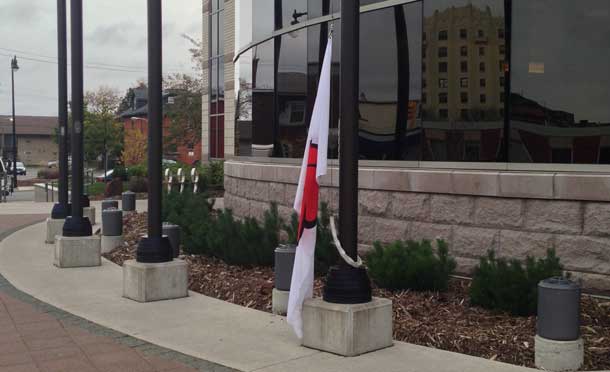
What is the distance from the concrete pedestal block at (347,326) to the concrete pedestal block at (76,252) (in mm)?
5519

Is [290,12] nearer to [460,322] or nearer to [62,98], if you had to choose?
[62,98]

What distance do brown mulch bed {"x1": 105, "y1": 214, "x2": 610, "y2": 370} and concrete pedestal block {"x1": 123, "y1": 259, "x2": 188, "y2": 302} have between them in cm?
50

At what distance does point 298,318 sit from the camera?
598cm

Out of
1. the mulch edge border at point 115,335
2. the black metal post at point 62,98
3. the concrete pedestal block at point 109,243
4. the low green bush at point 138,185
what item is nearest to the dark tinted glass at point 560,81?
the mulch edge border at point 115,335

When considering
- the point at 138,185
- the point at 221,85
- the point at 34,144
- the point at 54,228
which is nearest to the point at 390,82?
the point at 54,228

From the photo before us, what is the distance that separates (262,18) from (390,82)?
4.25 m

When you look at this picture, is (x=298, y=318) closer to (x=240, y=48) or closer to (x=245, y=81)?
(x=245, y=81)

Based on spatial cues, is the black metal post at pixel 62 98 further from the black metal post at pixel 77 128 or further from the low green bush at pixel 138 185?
the low green bush at pixel 138 185

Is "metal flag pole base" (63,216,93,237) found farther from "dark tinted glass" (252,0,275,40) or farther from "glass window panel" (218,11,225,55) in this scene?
"glass window panel" (218,11,225,55)

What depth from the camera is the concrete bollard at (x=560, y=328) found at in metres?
5.23

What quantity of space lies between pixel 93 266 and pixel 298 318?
5478 millimetres

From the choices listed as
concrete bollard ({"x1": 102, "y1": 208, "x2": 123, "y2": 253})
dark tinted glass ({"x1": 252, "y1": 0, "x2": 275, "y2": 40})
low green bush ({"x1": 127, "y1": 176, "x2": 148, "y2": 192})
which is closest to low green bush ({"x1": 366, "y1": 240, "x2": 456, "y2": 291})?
concrete bollard ({"x1": 102, "y1": 208, "x2": 123, "y2": 253})

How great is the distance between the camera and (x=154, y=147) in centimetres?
809

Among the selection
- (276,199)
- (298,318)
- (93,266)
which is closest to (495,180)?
(298,318)
